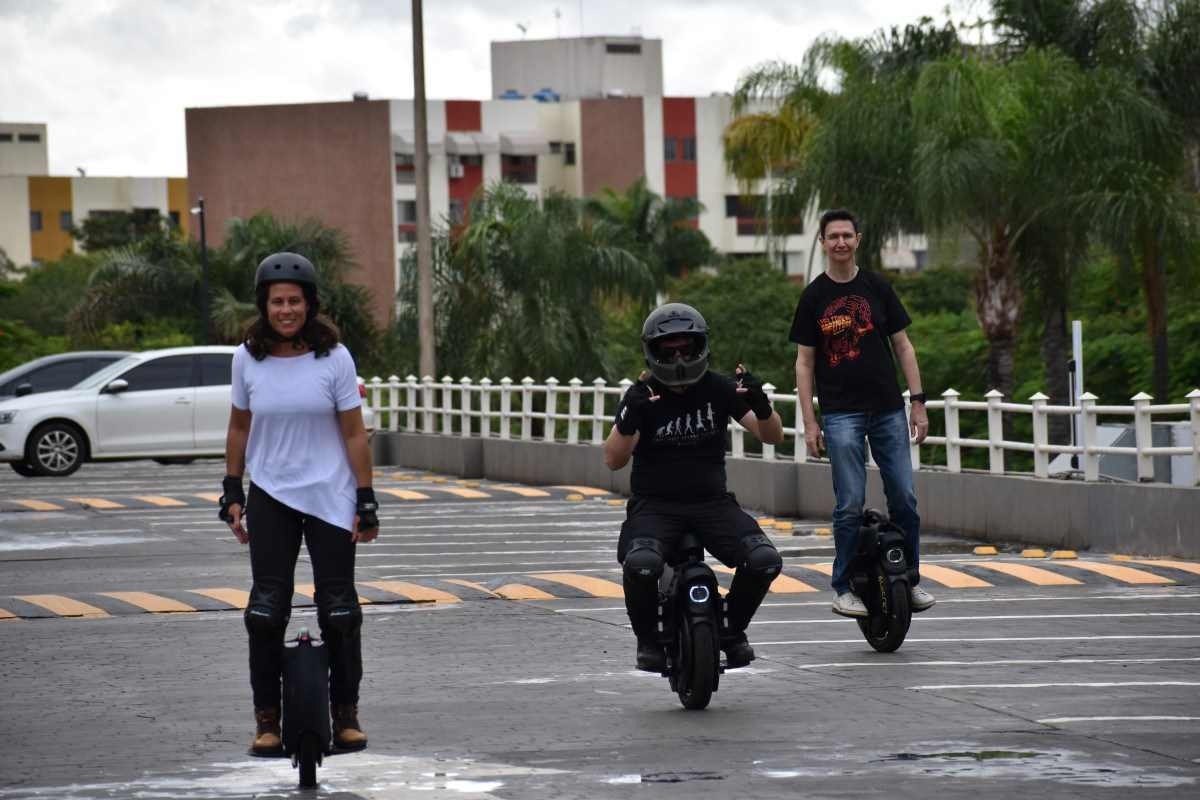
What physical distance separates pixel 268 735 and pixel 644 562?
185 centimetres

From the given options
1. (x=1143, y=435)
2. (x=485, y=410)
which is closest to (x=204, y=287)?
(x=485, y=410)

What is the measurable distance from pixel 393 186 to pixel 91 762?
264 ft

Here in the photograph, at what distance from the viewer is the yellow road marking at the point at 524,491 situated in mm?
23375

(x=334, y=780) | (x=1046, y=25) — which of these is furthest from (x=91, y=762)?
(x=1046, y=25)

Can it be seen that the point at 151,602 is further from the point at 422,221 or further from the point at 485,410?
the point at 422,221

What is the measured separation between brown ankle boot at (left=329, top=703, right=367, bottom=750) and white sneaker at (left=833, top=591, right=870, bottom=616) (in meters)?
3.45

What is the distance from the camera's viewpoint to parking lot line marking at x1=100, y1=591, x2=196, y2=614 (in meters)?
13.2

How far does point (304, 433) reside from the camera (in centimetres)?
763

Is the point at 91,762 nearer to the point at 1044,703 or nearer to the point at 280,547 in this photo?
the point at 280,547

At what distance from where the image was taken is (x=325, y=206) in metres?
87.9

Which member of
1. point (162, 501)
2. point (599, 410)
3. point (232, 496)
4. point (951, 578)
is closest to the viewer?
point (232, 496)

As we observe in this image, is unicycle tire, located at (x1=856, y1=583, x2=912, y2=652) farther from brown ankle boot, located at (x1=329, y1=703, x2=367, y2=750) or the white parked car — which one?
A: the white parked car

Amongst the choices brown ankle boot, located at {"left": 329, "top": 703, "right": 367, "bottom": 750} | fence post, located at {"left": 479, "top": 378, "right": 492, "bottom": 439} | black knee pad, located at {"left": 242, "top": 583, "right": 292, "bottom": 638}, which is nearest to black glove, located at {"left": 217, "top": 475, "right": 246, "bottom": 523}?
black knee pad, located at {"left": 242, "top": 583, "right": 292, "bottom": 638}

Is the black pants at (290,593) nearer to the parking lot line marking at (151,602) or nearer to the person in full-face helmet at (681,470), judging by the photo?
the person in full-face helmet at (681,470)
